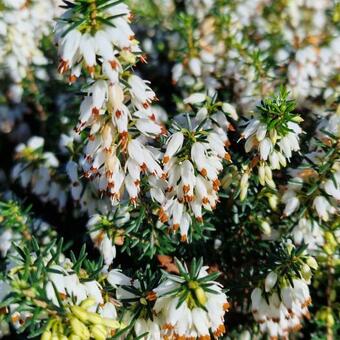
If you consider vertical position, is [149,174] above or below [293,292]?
above

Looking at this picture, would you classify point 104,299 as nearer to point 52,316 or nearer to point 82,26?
point 52,316

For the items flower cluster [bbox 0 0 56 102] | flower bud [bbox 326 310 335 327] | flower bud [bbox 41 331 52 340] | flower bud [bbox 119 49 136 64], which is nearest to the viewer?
flower bud [bbox 41 331 52 340]

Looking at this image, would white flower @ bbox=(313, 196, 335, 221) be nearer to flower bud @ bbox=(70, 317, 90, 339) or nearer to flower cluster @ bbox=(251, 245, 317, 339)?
flower cluster @ bbox=(251, 245, 317, 339)

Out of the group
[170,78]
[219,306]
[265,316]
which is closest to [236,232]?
[265,316]

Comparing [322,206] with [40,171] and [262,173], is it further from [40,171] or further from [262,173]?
[40,171]

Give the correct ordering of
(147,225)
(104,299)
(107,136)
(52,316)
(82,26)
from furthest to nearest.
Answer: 1. (147,225)
2. (104,299)
3. (107,136)
4. (82,26)
5. (52,316)

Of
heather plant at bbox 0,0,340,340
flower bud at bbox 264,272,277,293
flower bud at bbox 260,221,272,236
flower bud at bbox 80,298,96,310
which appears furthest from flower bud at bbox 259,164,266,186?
flower bud at bbox 80,298,96,310

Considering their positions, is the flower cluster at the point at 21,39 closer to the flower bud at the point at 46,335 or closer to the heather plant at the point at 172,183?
the heather plant at the point at 172,183
